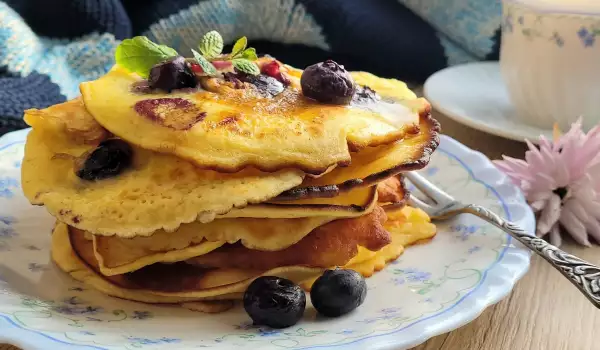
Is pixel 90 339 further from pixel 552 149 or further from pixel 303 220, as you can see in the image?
pixel 552 149

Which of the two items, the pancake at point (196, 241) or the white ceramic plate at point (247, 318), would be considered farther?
the pancake at point (196, 241)

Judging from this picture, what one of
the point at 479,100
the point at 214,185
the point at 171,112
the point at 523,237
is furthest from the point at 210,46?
the point at 479,100

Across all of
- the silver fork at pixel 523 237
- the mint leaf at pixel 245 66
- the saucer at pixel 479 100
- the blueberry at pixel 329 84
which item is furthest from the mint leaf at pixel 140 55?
the saucer at pixel 479 100

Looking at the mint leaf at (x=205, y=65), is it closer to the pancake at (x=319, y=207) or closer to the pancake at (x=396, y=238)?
the pancake at (x=319, y=207)

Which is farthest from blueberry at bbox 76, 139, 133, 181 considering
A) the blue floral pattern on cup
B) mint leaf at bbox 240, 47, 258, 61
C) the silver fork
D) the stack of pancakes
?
the blue floral pattern on cup

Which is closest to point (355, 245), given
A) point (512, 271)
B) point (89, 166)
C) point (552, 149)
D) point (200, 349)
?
point (512, 271)

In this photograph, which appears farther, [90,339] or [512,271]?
[512,271]
